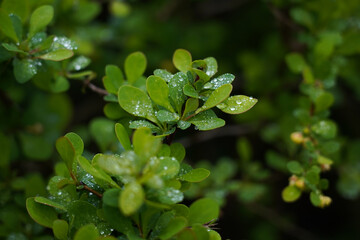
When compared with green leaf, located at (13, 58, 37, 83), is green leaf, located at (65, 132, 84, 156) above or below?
below

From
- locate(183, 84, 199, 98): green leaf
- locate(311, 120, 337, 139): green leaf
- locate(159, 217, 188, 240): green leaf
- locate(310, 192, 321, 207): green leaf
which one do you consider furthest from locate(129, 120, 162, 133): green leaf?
locate(311, 120, 337, 139): green leaf

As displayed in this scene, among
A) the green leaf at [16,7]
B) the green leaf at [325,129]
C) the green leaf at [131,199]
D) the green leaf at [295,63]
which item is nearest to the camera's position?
the green leaf at [131,199]

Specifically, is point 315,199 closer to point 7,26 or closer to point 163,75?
point 163,75

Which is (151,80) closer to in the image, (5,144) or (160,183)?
(160,183)

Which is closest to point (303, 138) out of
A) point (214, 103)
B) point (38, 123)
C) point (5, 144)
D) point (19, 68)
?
point (214, 103)

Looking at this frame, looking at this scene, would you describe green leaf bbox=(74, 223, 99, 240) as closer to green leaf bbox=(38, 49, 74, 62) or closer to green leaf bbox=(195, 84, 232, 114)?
green leaf bbox=(195, 84, 232, 114)

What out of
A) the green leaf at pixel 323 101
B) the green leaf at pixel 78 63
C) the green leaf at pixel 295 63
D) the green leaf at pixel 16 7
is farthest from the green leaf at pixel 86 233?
the green leaf at pixel 295 63

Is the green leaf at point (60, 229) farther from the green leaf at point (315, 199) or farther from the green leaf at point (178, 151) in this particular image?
the green leaf at point (315, 199)

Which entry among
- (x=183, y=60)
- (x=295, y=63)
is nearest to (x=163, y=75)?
(x=183, y=60)
